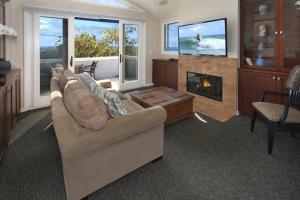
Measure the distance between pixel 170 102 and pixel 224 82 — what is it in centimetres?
136

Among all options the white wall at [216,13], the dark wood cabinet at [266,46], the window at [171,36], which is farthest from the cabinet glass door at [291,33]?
the window at [171,36]

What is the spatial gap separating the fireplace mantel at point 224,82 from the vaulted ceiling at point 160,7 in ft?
5.86

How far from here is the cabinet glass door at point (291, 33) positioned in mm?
3438

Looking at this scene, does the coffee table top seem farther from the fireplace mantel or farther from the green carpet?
the fireplace mantel

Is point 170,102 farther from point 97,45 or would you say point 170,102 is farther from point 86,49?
point 97,45

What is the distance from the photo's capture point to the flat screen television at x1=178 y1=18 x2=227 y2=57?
420cm

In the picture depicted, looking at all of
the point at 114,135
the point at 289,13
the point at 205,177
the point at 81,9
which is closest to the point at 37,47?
the point at 81,9

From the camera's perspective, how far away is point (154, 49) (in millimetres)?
7168

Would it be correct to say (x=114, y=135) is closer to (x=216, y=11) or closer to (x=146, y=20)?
(x=216, y=11)

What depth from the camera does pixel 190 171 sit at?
2.45 m

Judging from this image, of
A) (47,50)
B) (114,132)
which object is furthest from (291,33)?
(47,50)

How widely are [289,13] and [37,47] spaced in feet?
15.4

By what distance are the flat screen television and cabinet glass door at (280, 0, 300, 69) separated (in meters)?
0.96

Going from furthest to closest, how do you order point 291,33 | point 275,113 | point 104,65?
point 104,65, point 291,33, point 275,113
